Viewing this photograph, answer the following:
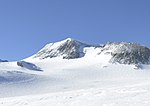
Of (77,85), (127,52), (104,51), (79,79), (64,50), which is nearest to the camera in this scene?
(77,85)

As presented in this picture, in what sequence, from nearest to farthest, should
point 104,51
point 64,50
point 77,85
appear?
point 77,85 < point 104,51 < point 64,50

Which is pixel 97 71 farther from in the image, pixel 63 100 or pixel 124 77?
pixel 63 100

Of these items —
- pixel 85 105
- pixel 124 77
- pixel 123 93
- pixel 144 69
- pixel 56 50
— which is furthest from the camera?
pixel 56 50

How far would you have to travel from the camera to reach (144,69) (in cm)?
7219

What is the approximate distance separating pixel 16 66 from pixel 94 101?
159 feet

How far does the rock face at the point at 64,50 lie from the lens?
88.4 metres

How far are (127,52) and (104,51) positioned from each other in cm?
524

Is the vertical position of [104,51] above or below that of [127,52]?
above

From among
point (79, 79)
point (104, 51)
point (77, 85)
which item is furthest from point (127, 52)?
point (77, 85)

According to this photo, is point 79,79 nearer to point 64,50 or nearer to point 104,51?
point 104,51

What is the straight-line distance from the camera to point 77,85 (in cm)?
5119

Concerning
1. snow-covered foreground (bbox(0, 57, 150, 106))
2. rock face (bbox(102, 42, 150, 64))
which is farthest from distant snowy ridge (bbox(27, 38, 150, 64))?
snow-covered foreground (bbox(0, 57, 150, 106))

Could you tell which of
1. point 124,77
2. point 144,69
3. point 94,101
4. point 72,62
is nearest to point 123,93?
point 94,101

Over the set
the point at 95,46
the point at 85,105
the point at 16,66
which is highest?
the point at 95,46
